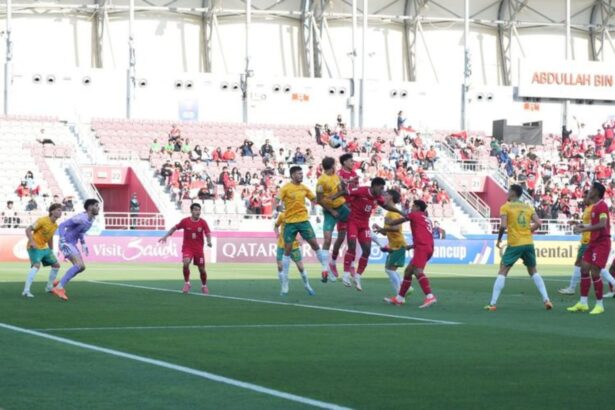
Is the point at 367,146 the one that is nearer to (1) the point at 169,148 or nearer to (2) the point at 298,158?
(2) the point at 298,158

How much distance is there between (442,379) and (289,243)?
11.0 meters

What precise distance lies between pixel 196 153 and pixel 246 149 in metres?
2.37

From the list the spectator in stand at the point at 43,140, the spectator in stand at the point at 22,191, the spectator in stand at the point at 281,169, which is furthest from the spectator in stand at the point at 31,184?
the spectator in stand at the point at 281,169

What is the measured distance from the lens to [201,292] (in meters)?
23.9

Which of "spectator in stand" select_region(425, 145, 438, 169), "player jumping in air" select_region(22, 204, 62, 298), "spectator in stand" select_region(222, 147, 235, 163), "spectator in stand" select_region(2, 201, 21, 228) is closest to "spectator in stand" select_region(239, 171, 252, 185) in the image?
"spectator in stand" select_region(222, 147, 235, 163)

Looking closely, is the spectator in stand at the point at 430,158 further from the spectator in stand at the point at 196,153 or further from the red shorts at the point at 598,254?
the red shorts at the point at 598,254

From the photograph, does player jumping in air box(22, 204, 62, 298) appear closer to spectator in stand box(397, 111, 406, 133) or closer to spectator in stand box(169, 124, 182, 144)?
spectator in stand box(169, 124, 182, 144)

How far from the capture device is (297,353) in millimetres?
13172

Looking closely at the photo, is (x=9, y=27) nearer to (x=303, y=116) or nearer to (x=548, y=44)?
(x=303, y=116)

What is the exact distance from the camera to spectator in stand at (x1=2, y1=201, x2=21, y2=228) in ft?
138

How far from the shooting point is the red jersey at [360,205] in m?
23.4

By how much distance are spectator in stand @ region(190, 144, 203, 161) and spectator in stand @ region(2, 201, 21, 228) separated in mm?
10315

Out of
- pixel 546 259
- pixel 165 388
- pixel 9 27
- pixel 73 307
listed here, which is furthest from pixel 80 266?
pixel 9 27

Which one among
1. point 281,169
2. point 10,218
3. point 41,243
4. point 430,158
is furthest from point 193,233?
point 430,158
